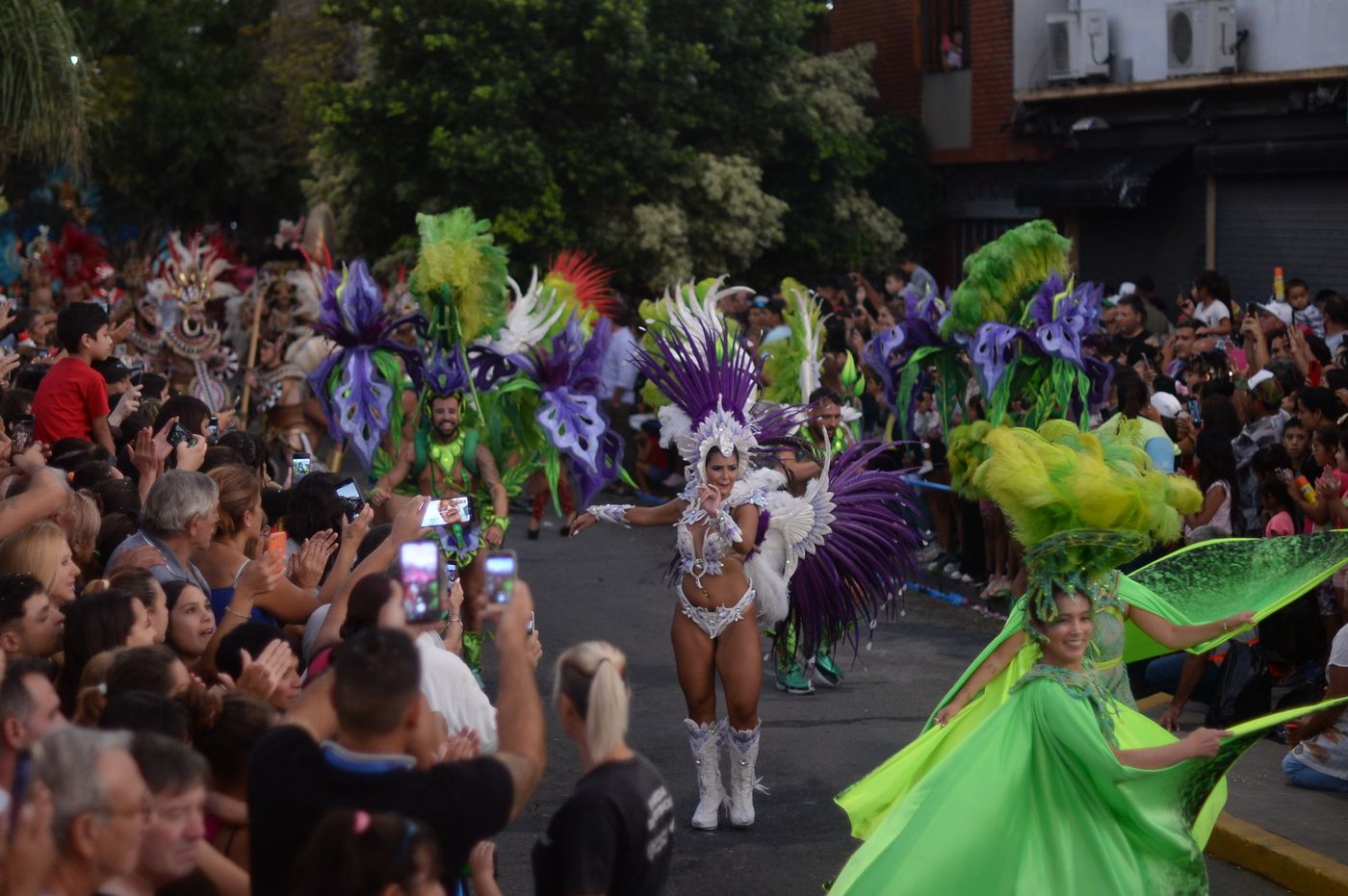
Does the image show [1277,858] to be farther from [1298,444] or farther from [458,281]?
[458,281]

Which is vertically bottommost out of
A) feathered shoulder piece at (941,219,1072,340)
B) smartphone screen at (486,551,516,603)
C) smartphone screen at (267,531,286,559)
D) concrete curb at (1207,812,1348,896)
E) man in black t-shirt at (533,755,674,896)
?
concrete curb at (1207,812,1348,896)

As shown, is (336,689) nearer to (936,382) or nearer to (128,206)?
(936,382)

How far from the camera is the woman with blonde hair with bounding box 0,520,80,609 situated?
18.2ft

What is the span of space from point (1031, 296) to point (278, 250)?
15685mm

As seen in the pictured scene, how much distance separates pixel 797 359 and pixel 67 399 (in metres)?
4.68

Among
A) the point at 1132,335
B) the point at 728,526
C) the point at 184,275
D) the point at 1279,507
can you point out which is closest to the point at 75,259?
the point at 184,275

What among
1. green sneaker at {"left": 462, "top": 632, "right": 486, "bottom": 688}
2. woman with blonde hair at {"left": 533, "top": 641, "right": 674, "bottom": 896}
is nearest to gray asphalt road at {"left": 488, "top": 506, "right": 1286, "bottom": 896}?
green sneaker at {"left": 462, "top": 632, "right": 486, "bottom": 688}

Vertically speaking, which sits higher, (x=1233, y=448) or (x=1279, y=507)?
(x=1233, y=448)

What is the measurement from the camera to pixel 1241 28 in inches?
698

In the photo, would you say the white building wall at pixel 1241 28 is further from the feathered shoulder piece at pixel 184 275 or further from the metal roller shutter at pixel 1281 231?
the feathered shoulder piece at pixel 184 275

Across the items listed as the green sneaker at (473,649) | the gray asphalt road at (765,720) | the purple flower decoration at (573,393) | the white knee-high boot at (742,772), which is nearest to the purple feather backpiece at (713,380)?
the purple flower decoration at (573,393)

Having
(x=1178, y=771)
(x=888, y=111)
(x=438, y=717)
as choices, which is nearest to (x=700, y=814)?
(x=1178, y=771)

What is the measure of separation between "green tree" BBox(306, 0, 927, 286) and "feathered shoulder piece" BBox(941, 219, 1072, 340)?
8.16m

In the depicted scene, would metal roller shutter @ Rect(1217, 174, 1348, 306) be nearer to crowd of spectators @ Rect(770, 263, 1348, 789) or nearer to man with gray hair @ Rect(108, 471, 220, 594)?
crowd of spectators @ Rect(770, 263, 1348, 789)
